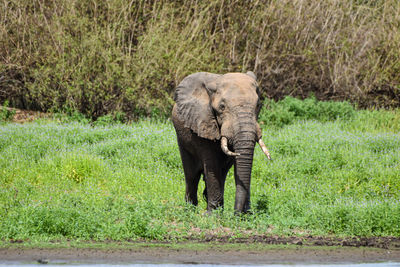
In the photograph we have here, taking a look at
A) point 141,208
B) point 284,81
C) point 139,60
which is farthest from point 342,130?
point 141,208

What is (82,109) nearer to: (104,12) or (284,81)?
(104,12)

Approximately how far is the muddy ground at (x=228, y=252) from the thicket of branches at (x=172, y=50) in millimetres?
8626

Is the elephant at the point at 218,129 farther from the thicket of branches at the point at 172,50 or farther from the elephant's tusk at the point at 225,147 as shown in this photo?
the thicket of branches at the point at 172,50

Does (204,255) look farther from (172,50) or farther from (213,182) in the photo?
(172,50)

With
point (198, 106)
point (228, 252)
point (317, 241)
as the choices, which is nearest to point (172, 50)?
point (198, 106)

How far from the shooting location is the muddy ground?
250 inches

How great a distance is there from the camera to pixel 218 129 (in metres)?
7.71

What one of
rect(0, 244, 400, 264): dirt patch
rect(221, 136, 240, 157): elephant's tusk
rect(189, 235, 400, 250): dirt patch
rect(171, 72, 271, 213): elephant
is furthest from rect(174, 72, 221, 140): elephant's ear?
rect(0, 244, 400, 264): dirt patch

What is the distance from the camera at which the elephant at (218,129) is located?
729cm

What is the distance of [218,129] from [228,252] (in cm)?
177

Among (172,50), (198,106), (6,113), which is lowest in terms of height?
(6,113)

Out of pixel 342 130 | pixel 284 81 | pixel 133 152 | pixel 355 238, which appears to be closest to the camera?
pixel 355 238

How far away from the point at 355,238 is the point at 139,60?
9.26 m

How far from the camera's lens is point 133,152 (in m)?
11.9
